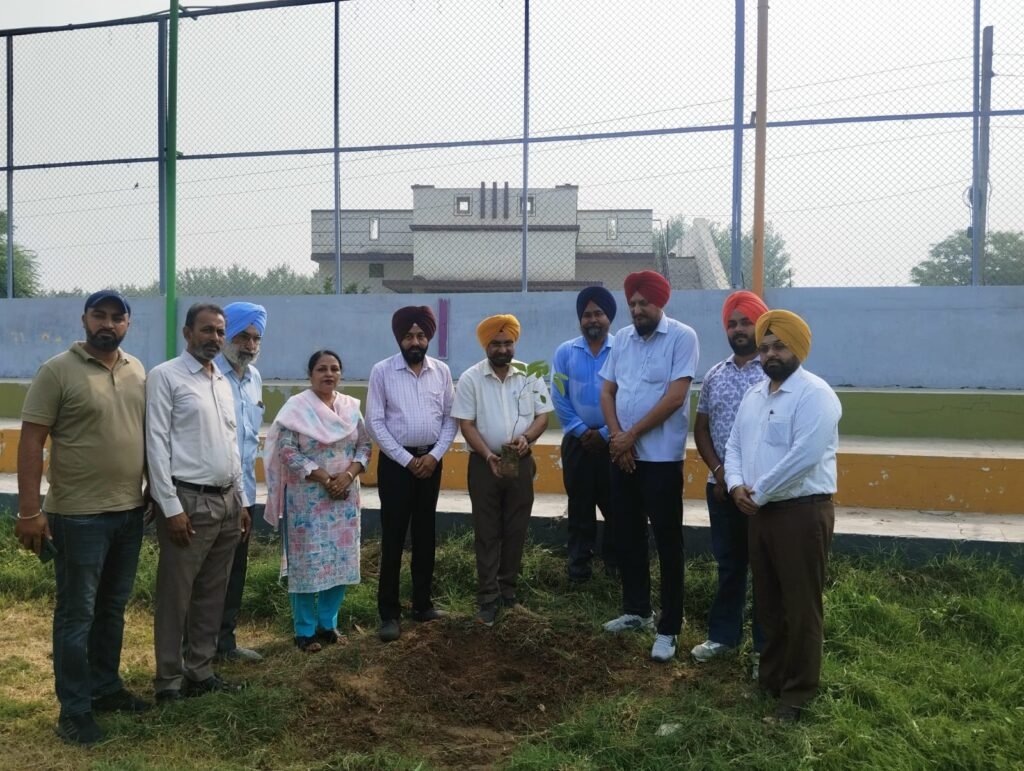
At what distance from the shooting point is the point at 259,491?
718cm

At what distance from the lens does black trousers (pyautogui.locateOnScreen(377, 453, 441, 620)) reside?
4.66 metres

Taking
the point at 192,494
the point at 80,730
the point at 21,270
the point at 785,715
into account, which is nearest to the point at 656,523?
the point at 785,715

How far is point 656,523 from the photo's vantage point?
14.5ft

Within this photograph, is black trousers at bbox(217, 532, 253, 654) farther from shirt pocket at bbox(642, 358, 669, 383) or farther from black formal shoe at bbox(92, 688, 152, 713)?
shirt pocket at bbox(642, 358, 669, 383)

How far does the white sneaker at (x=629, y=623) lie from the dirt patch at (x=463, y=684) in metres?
0.09

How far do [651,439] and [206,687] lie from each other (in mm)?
2405

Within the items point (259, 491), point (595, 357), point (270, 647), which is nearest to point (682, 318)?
point (595, 357)

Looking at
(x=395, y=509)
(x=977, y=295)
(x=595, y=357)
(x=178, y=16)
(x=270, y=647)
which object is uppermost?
(x=178, y=16)

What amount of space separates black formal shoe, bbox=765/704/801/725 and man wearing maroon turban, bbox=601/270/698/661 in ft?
2.61

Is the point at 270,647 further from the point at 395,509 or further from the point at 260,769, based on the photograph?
the point at 260,769

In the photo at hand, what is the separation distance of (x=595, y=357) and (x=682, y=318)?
3.96 meters

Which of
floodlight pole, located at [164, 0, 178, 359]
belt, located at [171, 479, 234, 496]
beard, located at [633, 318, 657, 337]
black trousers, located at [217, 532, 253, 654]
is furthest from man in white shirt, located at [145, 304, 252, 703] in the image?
floodlight pole, located at [164, 0, 178, 359]

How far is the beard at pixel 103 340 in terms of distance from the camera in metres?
3.50

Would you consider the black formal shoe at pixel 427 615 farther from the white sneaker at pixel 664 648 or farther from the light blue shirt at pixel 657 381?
the light blue shirt at pixel 657 381
